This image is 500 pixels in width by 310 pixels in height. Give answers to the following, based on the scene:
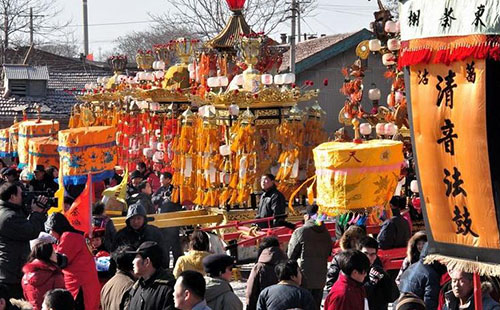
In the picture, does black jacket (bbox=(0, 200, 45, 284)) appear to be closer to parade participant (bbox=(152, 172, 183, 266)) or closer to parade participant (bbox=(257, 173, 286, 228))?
parade participant (bbox=(152, 172, 183, 266))

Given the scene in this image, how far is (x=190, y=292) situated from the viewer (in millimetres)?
7695

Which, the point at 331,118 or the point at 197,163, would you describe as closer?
the point at 197,163

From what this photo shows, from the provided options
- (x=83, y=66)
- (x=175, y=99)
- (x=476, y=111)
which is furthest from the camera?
(x=83, y=66)

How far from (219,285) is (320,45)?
24.7 metres

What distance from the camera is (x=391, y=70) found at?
50.9 feet

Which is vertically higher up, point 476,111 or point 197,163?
point 476,111

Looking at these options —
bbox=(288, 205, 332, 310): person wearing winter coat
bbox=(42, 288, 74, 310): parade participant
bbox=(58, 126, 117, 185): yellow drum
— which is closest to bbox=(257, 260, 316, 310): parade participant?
bbox=(42, 288, 74, 310): parade participant

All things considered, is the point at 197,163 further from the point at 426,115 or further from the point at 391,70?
the point at 426,115

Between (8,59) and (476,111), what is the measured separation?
46.7 m

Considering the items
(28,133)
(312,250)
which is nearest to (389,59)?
(312,250)

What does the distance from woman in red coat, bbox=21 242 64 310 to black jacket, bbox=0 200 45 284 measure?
52.0 inches

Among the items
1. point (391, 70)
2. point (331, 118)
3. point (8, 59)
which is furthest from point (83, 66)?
point (391, 70)

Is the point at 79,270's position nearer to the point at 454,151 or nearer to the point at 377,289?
the point at 377,289

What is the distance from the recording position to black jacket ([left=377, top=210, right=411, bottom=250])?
12.9 m
